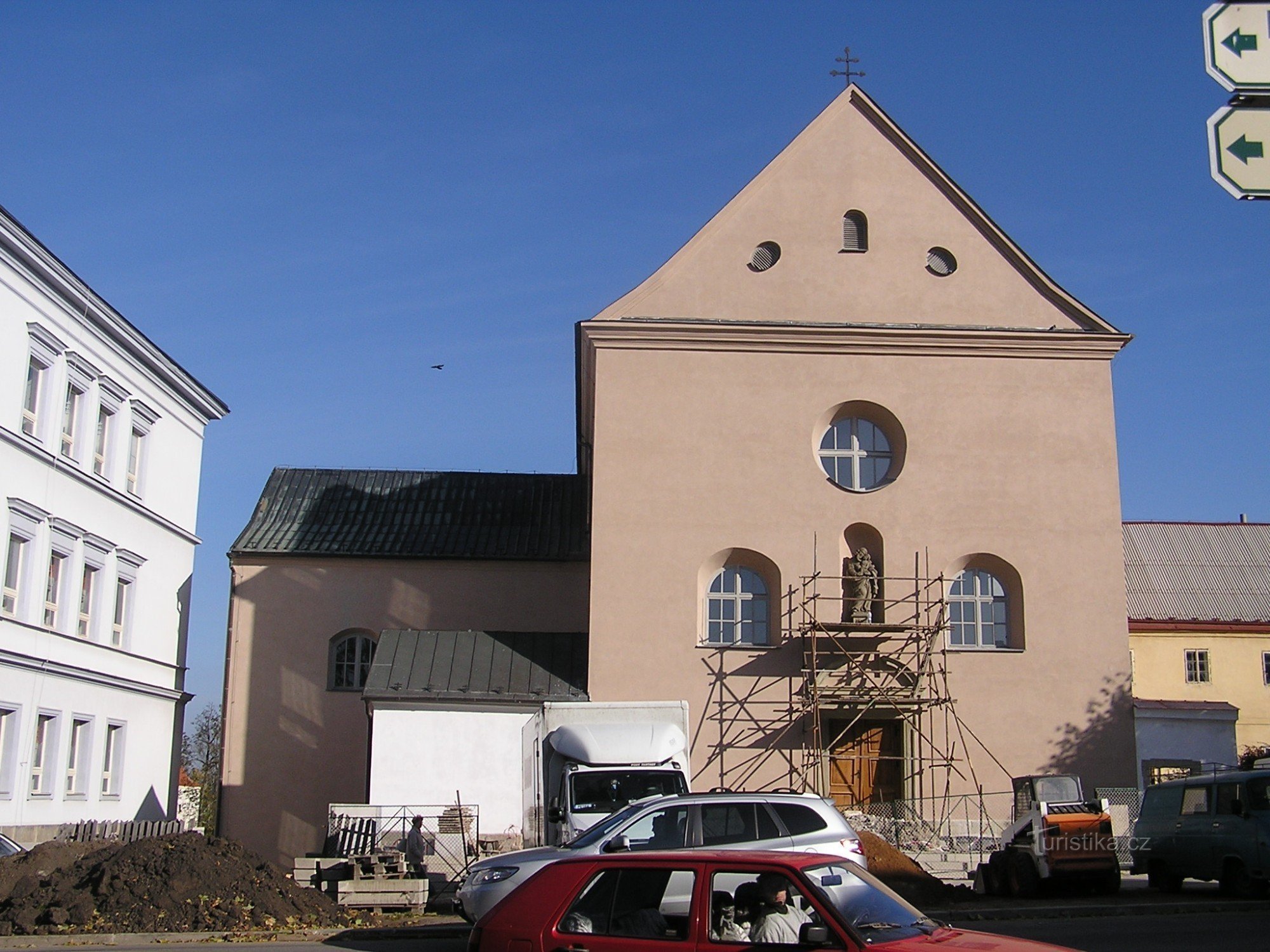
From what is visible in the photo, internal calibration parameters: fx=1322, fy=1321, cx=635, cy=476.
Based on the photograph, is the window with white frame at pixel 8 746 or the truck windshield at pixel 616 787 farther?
the window with white frame at pixel 8 746

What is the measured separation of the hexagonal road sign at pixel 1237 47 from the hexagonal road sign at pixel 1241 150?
13cm

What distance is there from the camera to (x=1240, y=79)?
640 cm

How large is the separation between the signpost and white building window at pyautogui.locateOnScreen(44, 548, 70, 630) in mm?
25627

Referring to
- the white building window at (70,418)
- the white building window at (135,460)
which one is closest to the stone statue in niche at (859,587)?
the white building window at (70,418)

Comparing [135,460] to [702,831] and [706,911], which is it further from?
[706,911]

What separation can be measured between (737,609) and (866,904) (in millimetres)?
18017

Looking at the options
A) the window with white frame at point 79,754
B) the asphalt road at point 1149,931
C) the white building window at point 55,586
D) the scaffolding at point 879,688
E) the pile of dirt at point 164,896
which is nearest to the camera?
the asphalt road at point 1149,931

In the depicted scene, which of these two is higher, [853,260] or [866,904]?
[853,260]

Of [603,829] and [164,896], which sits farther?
[164,896]

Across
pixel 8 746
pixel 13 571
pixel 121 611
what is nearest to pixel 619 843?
pixel 8 746

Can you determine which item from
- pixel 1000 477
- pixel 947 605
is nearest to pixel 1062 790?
pixel 947 605

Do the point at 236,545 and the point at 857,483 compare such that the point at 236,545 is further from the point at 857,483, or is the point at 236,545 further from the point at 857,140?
the point at 857,140

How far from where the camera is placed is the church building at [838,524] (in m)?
25.5

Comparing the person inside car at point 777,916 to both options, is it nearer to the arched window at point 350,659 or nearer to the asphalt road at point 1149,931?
the asphalt road at point 1149,931
